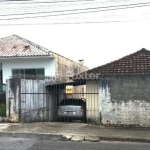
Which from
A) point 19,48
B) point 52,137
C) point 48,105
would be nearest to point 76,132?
point 52,137

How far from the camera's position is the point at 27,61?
20484 millimetres

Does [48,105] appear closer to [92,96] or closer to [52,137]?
[92,96]

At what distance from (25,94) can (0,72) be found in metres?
9.60

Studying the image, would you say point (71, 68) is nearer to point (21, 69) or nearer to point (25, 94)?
point (21, 69)

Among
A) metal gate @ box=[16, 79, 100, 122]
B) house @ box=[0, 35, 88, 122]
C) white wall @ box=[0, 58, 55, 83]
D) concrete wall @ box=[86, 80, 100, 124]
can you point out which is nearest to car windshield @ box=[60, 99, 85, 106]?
metal gate @ box=[16, 79, 100, 122]

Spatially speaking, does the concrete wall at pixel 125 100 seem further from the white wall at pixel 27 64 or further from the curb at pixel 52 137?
the white wall at pixel 27 64

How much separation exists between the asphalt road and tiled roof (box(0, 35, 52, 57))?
36.3 ft

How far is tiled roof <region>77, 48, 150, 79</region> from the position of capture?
13.1 m

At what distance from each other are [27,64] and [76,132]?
1121 cm

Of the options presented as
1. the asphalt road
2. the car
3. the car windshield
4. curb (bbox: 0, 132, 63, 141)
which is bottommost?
the asphalt road

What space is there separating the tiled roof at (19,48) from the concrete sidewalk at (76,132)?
8839 mm

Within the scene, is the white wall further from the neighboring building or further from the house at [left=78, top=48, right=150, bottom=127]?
the house at [left=78, top=48, right=150, bottom=127]

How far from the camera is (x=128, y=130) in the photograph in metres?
10.9

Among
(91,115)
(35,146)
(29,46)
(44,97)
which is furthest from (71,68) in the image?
(35,146)
